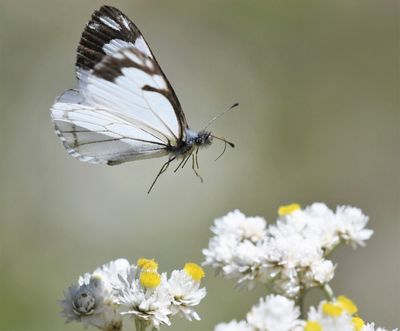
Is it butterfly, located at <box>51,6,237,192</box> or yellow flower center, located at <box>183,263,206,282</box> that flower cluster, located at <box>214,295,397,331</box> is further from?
butterfly, located at <box>51,6,237,192</box>

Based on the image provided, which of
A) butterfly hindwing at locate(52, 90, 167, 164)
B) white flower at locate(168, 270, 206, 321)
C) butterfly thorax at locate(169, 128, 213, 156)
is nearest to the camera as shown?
white flower at locate(168, 270, 206, 321)

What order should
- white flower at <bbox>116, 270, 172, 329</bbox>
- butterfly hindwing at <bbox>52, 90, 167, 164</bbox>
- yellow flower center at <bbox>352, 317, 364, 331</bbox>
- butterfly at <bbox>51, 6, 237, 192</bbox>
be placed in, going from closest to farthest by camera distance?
1. yellow flower center at <bbox>352, 317, 364, 331</bbox>
2. white flower at <bbox>116, 270, 172, 329</bbox>
3. butterfly at <bbox>51, 6, 237, 192</bbox>
4. butterfly hindwing at <bbox>52, 90, 167, 164</bbox>

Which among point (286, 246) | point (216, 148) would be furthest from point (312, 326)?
point (216, 148)

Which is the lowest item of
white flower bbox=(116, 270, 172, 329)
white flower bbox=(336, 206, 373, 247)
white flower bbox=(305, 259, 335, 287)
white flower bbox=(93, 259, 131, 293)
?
white flower bbox=(116, 270, 172, 329)

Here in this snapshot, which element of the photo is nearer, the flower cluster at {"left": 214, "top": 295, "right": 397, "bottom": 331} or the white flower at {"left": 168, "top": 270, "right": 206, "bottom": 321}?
the flower cluster at {"left": 214, "top": 295, "right": 397, "bottom": 331}

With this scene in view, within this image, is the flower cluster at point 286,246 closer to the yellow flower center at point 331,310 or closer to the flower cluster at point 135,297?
the flower cluster at point 135,297

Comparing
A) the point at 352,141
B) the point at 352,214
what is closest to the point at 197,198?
the point at 352,141

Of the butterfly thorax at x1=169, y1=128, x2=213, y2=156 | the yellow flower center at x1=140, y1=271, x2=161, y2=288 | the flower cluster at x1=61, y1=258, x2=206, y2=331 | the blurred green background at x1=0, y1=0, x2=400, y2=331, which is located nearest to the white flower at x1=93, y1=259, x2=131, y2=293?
the flower cluster at x1=61, y1=258, x2=206, y2=331

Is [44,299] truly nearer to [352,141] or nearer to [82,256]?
[82,256]
